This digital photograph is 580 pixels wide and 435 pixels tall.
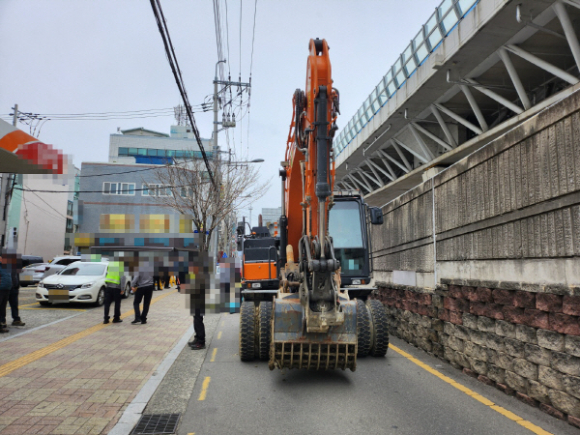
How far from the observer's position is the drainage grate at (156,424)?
14.1 feet

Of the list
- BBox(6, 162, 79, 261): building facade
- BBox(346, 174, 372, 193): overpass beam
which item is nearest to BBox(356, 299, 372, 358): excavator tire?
BBox(346, 174, 372, 193): overpass beam

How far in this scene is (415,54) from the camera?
1512 centimetres

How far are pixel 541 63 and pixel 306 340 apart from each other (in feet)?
34.1

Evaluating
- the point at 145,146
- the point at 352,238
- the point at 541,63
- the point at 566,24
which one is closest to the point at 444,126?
the point at 541,63

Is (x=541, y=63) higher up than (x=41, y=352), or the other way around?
(x=541, y=63)

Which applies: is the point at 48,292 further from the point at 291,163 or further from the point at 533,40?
the point at 533,40

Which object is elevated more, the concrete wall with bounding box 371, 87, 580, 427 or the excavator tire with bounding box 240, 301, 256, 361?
the concrete wall with bounding box 371, 87, 580, 427

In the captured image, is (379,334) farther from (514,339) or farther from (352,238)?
(514,339)

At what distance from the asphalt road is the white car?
8.35 meters

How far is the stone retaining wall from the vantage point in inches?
174

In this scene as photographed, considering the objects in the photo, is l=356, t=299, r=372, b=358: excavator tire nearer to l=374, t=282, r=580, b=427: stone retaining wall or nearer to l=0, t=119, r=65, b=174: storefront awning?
l=374, t=282, r=580, b=427: stone retaining wall

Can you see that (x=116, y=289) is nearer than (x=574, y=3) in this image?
No

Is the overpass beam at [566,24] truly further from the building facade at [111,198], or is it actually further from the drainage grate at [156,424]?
the building facade at [111,198]

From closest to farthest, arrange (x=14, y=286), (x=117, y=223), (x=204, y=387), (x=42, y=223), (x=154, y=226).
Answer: (x=204, y=387) → (x=14, y=286) → (x=154, y=226) → (x=117, y=223) → (x=42, y=223)
